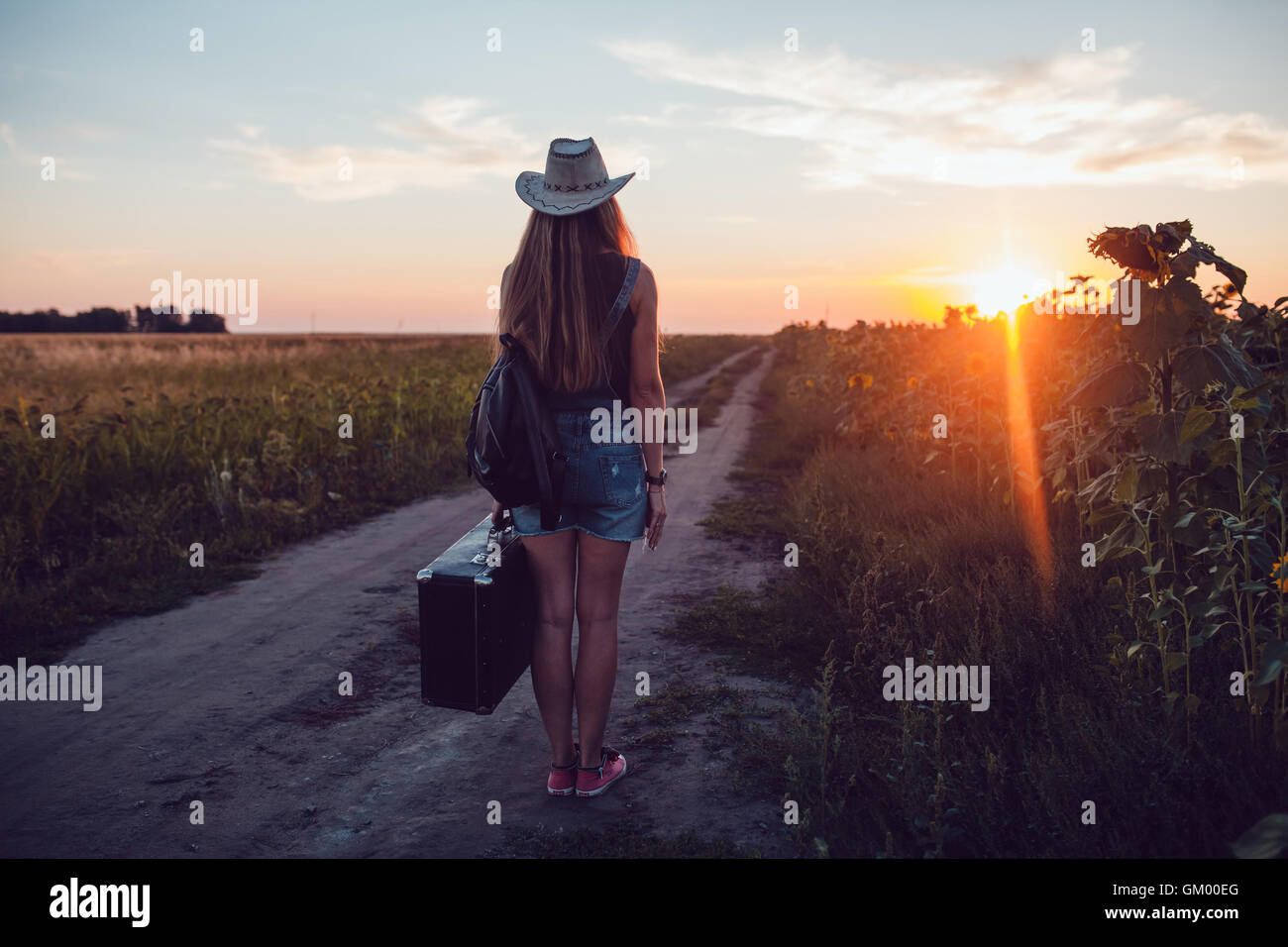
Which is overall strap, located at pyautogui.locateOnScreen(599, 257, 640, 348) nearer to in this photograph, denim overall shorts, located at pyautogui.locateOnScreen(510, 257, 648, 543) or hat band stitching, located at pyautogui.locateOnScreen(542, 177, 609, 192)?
denim overall shorts, located at pyautogui.locateOnScreen(510, 257, 648, 543)

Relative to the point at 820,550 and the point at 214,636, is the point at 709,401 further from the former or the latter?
the point at 214,636

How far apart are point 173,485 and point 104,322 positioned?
84.1 meters

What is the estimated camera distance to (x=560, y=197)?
2988mm

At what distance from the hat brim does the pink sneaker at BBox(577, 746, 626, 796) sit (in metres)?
2.01


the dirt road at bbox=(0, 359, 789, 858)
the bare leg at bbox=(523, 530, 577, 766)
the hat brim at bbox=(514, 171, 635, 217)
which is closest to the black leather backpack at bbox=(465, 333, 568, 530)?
the bare leg at bbox=(523, 530, 577, 766)

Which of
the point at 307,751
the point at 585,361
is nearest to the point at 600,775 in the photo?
the point at 307,751

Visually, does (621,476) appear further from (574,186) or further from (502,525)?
(574,186)

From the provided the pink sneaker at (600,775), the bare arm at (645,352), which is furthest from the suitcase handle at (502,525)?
the pink sneaker at (600,775)

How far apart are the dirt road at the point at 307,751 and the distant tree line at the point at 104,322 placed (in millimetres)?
75478

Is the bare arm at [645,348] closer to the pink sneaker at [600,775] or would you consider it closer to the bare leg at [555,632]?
the bare leg at [555,632]

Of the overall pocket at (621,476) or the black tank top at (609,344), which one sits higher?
the black tank top at (609,344)

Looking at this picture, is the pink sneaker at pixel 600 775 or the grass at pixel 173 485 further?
the grass at pixel 173 485

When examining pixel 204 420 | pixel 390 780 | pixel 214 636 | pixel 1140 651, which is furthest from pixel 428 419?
pixel 1140 651

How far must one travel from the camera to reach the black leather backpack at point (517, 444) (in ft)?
9.45
